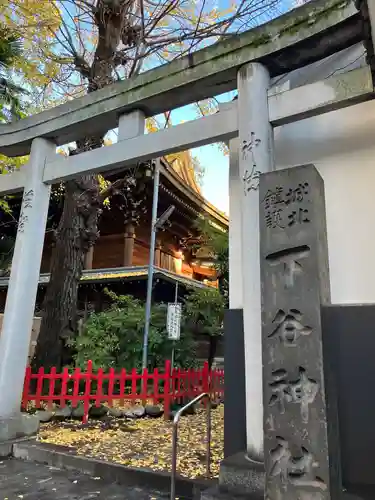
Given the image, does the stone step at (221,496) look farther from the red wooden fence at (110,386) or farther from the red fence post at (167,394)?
the red fence post at (167,394)

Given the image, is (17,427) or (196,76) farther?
(17,427)

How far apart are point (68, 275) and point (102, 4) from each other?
5.67 m

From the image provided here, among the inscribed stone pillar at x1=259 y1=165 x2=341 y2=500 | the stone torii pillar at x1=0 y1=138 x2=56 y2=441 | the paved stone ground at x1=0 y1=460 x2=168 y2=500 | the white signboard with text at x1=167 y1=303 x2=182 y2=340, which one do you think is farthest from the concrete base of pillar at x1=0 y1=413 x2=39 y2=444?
the inscribed stone pillar at x1=259 y1=165 x2=341 y2=500

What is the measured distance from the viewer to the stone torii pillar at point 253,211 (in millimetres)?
3092

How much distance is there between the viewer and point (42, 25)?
8.82 meters

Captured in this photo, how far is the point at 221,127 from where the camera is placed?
3830mm

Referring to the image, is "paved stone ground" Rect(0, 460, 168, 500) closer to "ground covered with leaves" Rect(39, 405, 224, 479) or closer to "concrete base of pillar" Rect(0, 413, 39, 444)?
"ground covered with leaves" Rect(39, 405, 224, 479)

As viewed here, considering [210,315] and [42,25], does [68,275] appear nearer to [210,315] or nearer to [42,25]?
[210,315]

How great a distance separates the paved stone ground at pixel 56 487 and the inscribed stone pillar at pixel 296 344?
1.64 m

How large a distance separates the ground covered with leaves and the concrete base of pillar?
7.1 inches

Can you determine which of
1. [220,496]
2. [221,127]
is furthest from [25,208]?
[220,496]

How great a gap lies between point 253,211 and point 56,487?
3.15 meters

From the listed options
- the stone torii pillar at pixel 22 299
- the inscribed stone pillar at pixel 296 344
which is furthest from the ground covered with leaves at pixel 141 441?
the inscribed stone pillar at pixel 296 344

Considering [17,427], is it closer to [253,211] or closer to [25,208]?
[25,208]
